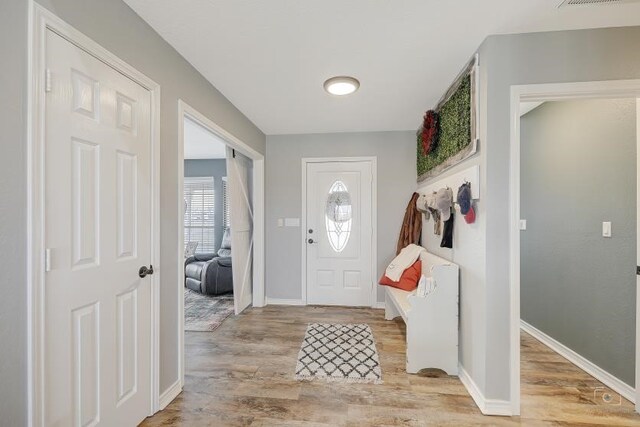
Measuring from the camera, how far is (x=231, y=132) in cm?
289

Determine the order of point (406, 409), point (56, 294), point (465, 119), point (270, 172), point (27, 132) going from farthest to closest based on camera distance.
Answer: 1. point (270, 172)
2. point (465, 119)
3. point (406, 409)
4. point (56, 294)
5. point (27, 132)

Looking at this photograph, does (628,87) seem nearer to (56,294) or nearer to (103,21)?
(103,21)

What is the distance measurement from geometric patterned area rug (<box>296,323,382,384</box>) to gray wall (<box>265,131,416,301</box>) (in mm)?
990

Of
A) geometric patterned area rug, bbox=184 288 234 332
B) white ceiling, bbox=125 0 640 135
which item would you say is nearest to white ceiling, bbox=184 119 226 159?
white ceiling, bbox=125 0 640 135

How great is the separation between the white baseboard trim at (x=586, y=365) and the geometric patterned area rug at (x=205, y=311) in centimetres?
339

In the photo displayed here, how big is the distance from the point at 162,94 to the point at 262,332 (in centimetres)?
244

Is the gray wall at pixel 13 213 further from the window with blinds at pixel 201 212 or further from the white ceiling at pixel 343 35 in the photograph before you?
the window with blinds at pixel 201 212

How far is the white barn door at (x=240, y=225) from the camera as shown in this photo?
140 inches

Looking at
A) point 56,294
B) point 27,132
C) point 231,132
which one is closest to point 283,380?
point 56,294

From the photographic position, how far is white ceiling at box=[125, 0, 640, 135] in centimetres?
158

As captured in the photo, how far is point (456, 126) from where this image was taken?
7.72 feet

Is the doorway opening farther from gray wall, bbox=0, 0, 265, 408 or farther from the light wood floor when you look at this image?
gray wall, bbox=0, 0, 265, 408

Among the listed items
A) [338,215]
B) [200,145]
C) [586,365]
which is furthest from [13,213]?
[200,145]

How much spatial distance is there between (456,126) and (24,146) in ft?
8.63
